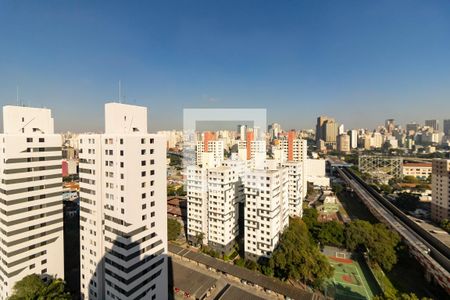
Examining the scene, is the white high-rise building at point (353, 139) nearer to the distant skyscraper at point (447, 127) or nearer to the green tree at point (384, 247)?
the distant skyscraper at point (447, 127)

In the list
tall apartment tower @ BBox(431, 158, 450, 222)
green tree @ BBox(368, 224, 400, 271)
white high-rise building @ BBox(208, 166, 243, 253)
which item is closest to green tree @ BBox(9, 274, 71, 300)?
white high-rise building @ BBox(208, 166, 243, 253)

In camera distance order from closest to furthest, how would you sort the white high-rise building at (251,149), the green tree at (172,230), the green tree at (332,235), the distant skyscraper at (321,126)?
the green tree at (332,235) < the green tree at (172,230) < the white high-rise building at (251,149) < the distant skyscraper at (321,126)

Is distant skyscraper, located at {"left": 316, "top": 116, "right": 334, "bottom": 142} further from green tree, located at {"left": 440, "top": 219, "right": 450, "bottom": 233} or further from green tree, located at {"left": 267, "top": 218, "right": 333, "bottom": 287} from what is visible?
green tree, located at {"left": 267, "top": 218, "right": 333, "bottom": 287}

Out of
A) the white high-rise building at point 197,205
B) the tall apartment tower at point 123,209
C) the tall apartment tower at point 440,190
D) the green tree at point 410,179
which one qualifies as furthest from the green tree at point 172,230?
the green tree at point 410,179

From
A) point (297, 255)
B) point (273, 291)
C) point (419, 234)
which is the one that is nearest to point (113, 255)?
point (273, 291)

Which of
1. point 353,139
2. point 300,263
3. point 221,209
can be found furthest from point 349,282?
point 353,139

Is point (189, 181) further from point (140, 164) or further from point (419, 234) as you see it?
point (419, 234)
